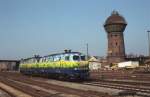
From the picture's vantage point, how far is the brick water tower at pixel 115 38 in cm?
8575

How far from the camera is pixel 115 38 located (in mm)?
86625

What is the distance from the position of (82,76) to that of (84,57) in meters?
1.75

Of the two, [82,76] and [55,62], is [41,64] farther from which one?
[82,76]

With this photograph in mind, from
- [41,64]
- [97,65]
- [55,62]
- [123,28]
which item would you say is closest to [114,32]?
[123,28]

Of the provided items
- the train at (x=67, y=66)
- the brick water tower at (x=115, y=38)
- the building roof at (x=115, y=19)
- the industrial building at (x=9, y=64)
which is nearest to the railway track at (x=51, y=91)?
the train at (x=67, y=66)

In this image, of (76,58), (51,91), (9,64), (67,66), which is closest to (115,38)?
(9,64)

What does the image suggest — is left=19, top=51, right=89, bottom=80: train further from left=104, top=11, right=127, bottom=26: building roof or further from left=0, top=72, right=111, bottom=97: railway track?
left=104, top=11, right=127, bottom=26: building roof

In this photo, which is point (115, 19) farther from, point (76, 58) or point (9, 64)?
point (76, 58)

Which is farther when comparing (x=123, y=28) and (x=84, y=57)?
(x=123, y=28)

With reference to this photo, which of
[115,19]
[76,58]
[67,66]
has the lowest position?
[67,66]

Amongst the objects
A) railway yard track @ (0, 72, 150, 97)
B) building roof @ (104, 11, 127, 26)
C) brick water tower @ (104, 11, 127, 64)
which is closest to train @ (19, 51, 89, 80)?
railway yard track @ (0, 72, 150, 97)

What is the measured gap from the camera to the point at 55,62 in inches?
1294

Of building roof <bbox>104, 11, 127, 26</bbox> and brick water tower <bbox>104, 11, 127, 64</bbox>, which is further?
building roof <bbox>104, 11, 127, 26</bbox>

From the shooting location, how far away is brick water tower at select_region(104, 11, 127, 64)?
281 ft
